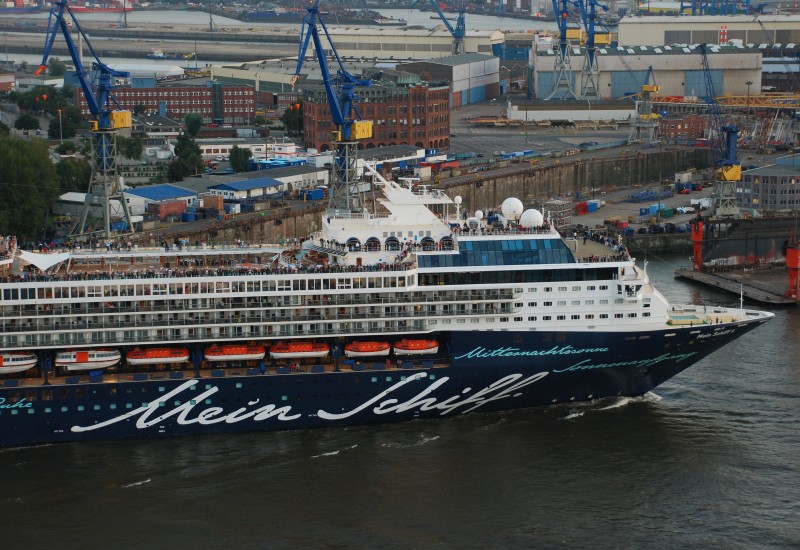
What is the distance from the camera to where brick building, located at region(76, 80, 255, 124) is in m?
91.8

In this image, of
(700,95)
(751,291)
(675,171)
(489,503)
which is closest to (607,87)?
(700,95)

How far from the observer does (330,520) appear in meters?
28.0

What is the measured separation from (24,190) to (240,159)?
51.6 ft

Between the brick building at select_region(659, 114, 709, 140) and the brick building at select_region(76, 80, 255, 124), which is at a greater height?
the brick building at select_region(76, 80, 255, 124)

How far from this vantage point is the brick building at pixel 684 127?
83.2 meters

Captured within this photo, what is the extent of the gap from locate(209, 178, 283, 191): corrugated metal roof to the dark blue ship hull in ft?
98.2

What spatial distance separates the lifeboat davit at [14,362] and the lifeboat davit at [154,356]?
6.85 feet

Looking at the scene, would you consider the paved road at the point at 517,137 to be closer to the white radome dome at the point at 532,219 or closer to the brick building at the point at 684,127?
the brick building at the point at 684,127

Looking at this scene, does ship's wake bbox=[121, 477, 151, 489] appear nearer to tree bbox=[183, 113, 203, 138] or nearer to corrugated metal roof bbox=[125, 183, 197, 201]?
corrugated metal roof bbox=[125, 183, 197, 201]

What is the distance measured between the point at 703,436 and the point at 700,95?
65078mm

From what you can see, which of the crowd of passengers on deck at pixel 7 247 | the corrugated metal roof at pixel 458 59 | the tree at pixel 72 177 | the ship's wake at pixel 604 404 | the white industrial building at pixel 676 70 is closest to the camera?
the crowd of passengers on deck at pixel 7 247

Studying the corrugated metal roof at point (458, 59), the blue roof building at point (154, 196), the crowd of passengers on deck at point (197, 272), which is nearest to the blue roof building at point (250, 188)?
the blue roof building at point (154, 196)

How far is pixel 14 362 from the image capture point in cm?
3072

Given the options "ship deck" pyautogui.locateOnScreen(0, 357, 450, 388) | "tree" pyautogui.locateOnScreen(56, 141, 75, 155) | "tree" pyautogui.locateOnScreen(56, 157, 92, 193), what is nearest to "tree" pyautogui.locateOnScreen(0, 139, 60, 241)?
"tree" pyautogui.locateOnScreen(56, 157, 92, 193)
